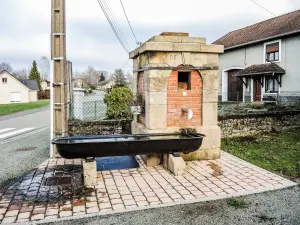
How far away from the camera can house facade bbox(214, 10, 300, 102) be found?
18.1 meters

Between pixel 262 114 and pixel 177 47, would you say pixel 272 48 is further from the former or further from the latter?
pixel 177 47

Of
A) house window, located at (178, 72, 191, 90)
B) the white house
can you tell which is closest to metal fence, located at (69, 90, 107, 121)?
house window, located at (178, 72, 191, 90)

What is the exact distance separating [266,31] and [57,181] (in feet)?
65.9

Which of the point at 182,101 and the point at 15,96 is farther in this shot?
the point at 15,96

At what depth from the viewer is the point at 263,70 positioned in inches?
752

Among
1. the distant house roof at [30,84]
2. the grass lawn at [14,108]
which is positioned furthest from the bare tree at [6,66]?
the grass lawn at [14,108]

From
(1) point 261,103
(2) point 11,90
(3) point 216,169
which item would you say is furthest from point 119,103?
(2) point 11,90

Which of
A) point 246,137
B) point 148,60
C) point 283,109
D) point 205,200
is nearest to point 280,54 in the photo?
point 283,109

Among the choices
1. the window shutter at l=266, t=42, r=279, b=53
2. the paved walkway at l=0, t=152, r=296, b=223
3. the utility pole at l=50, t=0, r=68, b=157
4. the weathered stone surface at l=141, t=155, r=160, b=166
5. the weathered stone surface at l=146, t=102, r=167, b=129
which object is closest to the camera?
the paved walkway at l=0, t=152, r=296, b=223

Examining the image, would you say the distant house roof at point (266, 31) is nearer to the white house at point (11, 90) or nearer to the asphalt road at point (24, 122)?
the asphalt road at point (24, 122)

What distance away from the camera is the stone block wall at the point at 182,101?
6363mm

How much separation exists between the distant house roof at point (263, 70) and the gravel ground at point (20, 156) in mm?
14714

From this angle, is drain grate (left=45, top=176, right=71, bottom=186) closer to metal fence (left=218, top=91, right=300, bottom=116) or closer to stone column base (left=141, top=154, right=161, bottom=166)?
stone column base (left=141, top=154, right=161, bottom=166)

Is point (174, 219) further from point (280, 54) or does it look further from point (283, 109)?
point (280, 54)
